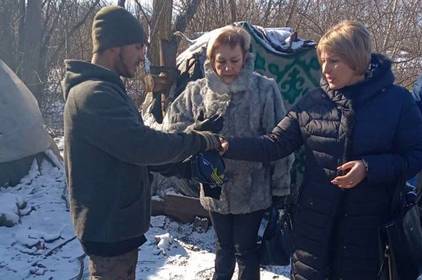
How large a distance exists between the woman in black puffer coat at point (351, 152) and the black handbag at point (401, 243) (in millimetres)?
55

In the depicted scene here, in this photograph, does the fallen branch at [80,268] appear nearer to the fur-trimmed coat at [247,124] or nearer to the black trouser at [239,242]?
the black trouser at [239,242]

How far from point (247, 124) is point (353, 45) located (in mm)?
999

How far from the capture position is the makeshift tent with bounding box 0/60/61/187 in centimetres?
605

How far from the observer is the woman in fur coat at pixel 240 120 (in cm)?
304

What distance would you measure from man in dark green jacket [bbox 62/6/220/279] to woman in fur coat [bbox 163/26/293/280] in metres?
0.70

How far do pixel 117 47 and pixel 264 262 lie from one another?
184 centimetres

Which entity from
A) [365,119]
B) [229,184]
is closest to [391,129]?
[365,119]

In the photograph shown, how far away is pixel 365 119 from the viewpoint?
2.26 m

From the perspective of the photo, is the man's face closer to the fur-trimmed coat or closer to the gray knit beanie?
the gray knit beanie

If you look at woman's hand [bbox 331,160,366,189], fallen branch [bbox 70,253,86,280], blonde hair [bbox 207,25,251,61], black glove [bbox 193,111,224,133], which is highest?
blonde hair [bbox 207,25,251,61]

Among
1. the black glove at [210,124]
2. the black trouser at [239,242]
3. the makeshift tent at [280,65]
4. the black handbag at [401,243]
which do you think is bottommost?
the black trouser at [239,242]

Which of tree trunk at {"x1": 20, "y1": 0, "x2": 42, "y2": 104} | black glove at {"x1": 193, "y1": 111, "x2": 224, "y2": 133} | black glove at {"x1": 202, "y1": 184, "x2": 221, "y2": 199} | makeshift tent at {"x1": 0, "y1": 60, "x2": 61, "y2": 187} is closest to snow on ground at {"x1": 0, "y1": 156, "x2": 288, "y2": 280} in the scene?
makeshift tent at {"x1": 0, "y1": 60, "x2": 61, "y2": 187}

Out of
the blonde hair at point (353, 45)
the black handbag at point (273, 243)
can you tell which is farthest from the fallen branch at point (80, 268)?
the blonde hair at point (353, 45)

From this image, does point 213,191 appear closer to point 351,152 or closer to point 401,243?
point 351,152
